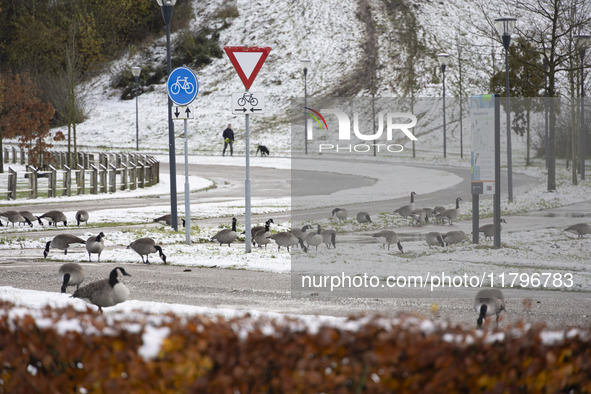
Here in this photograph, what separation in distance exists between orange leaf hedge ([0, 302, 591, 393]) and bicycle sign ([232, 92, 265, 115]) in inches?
363

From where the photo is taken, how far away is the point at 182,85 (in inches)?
587

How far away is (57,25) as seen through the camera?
81250mm

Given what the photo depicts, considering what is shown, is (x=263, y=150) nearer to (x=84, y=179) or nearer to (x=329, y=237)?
(x=84, y=179)

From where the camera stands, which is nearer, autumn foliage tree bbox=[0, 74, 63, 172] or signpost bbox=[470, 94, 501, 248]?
signpost bbox=[470, 94, 501, 248]

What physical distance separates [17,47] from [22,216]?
65.6m

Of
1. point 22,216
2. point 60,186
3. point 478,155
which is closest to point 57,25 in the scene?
point 60,186

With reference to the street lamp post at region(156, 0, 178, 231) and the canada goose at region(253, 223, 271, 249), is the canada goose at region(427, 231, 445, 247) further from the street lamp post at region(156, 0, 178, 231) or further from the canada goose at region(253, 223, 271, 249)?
the street lamp post at region(156, 0, 178, 231)

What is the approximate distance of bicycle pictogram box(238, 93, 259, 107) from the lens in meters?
13.0

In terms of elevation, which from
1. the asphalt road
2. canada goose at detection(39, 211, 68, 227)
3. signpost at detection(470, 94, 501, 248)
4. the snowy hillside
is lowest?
the asphalt road

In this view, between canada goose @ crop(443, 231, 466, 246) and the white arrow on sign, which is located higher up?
the white arrow on sign

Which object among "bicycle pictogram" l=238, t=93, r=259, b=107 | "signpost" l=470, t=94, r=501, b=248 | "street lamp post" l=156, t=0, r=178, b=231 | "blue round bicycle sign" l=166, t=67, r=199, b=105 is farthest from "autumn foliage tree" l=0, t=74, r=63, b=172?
"signpost" l=470, t=94, r=501, b=248

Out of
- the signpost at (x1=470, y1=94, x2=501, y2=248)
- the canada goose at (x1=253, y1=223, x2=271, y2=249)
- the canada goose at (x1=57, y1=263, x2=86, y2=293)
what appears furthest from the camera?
the canada goose at (x1=253, y1=223, x2=271, y2=249)

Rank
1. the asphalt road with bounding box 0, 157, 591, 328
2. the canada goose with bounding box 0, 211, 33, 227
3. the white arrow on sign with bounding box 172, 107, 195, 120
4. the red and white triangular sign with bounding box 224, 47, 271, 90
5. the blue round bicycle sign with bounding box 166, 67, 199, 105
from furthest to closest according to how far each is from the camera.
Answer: the canada goose with bounding box 0, 211, 33, 227 < the white arrow on sign with bounding box 172, 107, 195, 120 < the blue round bicycle sign with bounding box 166, 67, 199, 105 < the red and white triangular sign with bounding box 224, 47, 271, 90 < the asphalt road with bounding box 0, 157, 591, 328

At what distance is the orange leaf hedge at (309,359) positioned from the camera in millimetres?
3547
